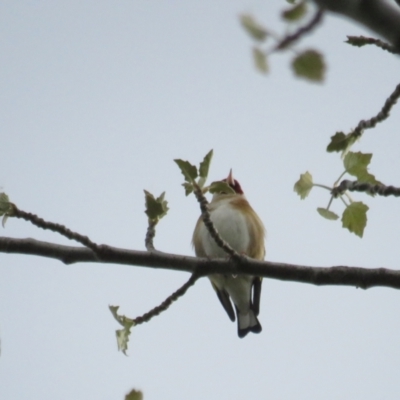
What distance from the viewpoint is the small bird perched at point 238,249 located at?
20.1 feet

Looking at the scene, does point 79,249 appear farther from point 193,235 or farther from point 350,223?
point 193,235

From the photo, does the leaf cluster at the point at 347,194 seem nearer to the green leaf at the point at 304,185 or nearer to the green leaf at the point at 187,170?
the green leaf at the point at 304,185

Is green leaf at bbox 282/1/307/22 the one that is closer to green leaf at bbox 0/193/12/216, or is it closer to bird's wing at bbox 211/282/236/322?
green leaf at bbox 0/193/12/216

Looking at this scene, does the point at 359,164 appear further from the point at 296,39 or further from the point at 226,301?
the point at 226,301

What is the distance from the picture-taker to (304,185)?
9.03 ft

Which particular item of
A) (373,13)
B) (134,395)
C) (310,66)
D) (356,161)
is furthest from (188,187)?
(373,13)

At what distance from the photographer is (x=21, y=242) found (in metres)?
2.57

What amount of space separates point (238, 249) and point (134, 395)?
428 cm

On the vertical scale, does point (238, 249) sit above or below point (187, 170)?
above

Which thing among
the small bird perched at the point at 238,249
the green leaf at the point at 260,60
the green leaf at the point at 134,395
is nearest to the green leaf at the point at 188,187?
the green leaf at the point at 134,395

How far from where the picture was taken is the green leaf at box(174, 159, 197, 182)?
259 centimetres

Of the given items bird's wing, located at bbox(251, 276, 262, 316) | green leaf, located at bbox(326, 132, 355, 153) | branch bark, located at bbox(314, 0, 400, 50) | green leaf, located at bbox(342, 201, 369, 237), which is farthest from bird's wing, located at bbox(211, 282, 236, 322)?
branch bark, located at bbox(314, 0, 400, 50)

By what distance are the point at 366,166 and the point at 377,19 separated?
1.75 m

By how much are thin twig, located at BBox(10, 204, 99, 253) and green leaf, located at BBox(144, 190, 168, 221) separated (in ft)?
1.00
